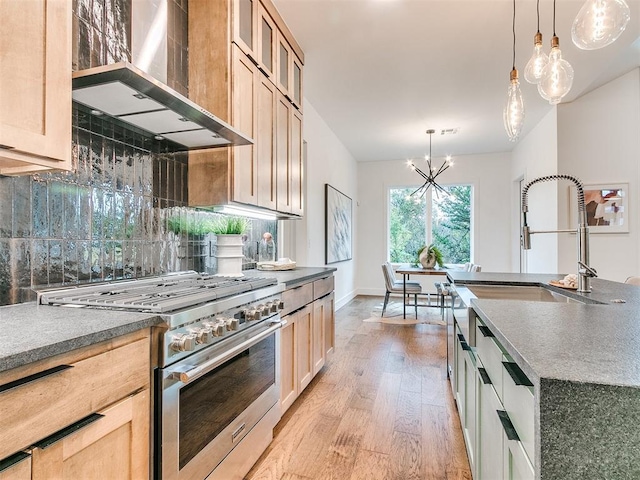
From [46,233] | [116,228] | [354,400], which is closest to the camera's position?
[46,233]

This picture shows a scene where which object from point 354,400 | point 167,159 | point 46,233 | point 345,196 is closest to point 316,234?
point 345,196

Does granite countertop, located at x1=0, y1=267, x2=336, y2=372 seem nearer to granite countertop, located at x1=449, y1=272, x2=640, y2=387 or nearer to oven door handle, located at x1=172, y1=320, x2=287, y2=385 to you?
oven door handle, located at x1=172, y1=320, x2=287, y2=385

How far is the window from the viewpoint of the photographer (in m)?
6.84

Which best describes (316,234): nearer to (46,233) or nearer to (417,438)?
(417,438)

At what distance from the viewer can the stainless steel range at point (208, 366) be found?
116 cm

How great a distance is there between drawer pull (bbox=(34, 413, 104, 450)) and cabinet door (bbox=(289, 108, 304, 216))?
2.15 metres

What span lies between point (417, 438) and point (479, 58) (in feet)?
10.6

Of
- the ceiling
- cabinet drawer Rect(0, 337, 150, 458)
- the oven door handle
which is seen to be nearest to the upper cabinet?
the ceiling

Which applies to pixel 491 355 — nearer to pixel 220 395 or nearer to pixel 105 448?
pixel 220 395

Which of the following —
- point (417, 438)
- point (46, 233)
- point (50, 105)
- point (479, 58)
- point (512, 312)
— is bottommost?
point (417, 438)

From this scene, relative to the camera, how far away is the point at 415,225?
23.3 ft

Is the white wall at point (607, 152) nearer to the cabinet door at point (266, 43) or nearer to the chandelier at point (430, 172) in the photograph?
the chandelier at point (430, 172)

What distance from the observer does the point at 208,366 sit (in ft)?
4.27

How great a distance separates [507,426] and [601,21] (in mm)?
1760
